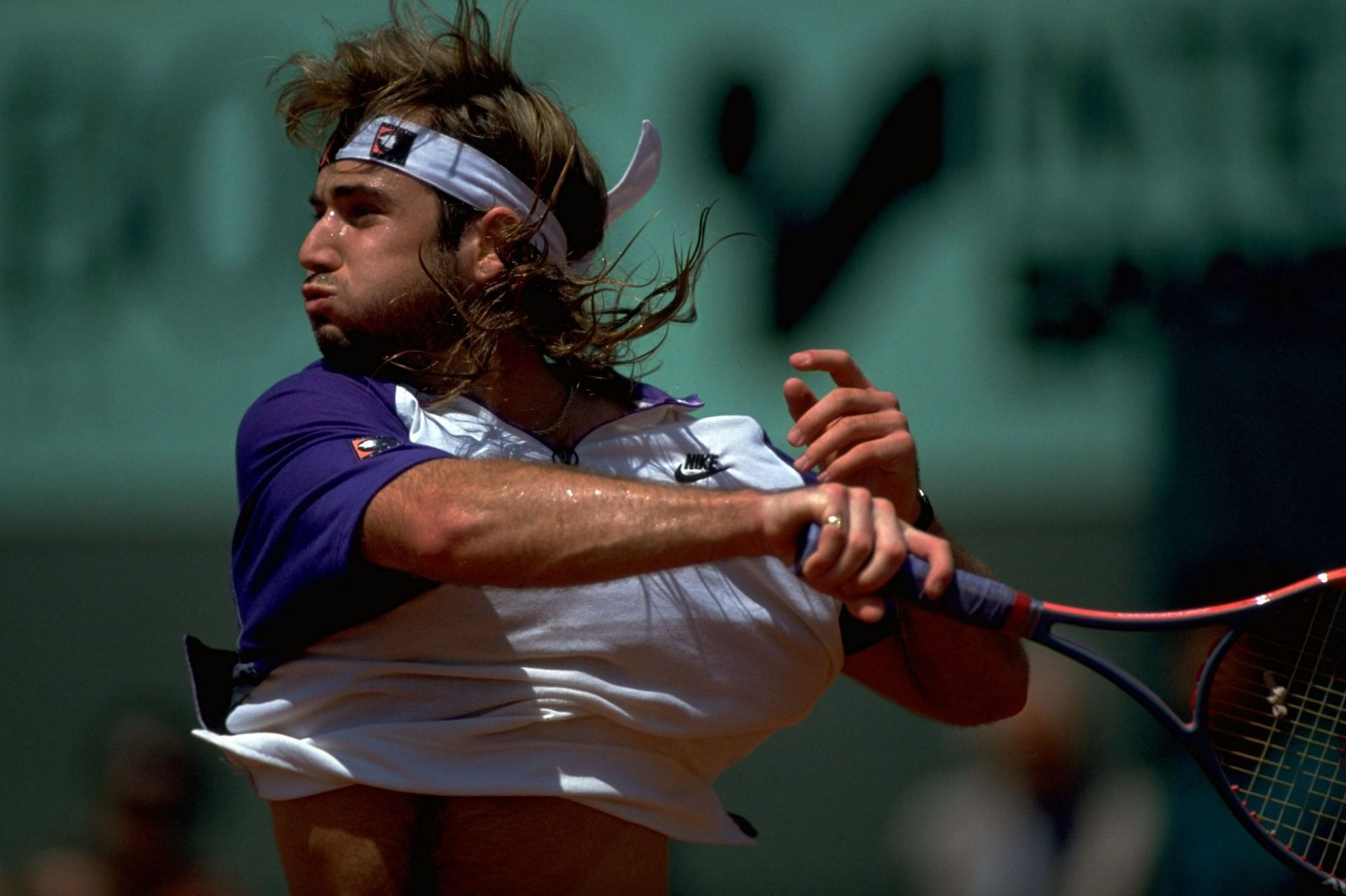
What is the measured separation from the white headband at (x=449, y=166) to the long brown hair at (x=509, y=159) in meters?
0.02

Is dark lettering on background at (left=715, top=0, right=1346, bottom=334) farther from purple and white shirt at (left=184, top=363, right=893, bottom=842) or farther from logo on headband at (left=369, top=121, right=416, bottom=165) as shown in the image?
purple and white shirt at (left=184, top=363, right=893, bottom=842)

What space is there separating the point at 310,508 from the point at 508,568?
0.99 feet

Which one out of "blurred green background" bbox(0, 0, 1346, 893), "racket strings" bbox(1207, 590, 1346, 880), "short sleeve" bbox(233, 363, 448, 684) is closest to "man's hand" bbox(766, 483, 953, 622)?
"short sleeve" bbox(233, 363, 448, 684)

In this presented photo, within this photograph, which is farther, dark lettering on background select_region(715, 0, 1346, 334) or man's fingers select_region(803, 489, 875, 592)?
dark lettering on background select_region(715, 0, 1346, 334)

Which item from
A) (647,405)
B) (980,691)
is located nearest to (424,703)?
(647,405)

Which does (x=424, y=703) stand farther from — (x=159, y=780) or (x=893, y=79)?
(x=893, y=79)

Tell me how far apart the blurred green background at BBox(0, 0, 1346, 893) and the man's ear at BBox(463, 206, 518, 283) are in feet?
4.91

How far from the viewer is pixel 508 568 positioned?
1686 mm

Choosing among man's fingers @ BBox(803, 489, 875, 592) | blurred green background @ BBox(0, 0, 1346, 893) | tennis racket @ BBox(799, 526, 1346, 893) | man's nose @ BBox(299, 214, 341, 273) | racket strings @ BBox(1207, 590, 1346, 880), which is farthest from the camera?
blurred green background @ BBox(0, 0, 1346, 893)

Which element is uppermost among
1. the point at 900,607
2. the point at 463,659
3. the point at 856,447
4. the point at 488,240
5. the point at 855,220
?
the point at 855,220

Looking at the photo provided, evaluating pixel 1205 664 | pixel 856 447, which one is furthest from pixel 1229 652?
pixel 856 447

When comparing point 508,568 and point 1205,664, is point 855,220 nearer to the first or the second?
point 1205,664

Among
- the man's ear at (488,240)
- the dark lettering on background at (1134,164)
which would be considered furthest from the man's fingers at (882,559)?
the dark lettering on background at (1134,164)

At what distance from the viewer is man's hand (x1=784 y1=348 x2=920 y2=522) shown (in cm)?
199
